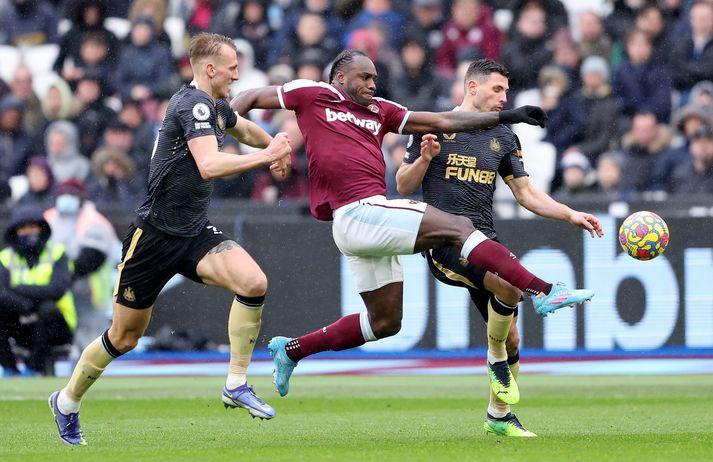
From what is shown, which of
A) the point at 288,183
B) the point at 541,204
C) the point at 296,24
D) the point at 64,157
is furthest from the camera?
the point at 296,24

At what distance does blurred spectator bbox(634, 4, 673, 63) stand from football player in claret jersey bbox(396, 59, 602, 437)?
8221 millimetres

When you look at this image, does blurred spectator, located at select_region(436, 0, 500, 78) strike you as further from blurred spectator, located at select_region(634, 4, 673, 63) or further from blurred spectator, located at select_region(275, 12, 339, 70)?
blurred spectator, located at select_region(634, 4, 673, 63)

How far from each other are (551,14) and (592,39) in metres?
0.70

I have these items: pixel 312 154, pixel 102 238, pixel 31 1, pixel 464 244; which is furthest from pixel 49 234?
pixel 464 244

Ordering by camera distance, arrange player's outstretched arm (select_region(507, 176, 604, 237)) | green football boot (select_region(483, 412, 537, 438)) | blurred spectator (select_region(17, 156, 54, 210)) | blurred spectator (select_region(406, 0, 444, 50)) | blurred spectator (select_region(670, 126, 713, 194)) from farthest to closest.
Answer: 1. blurred spectator (select_region(406, 0, 444, 50))
2. blurred spectator (select_region(17, 156, 54, 210))
3. blurred spectator (select_region(670, 126, 713, 194))
4. green football boot (select_region(483, 412, 537, 438))
5. player's outstretched arm (select_region(507, 176, 604, 237))

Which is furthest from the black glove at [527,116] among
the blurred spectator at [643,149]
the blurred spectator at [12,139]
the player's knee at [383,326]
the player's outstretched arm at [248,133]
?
the blurred spectator at [12,139]

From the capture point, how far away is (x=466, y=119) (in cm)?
848

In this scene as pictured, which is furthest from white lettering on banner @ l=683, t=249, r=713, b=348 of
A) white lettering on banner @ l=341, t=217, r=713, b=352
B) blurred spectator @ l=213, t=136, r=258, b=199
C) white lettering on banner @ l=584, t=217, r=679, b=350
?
blurred spectator @ l=213, t=136, r=258, b=199

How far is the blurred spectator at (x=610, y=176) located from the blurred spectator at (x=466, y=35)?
258 centimetres

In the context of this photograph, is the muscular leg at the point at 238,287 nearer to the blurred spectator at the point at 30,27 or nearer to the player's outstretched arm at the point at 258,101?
the player's outstretched arm at the point at 258,101

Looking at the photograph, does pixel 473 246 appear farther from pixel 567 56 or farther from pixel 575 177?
pixel 567 56

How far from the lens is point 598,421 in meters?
9.78

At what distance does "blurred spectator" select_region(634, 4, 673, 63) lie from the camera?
16922mm

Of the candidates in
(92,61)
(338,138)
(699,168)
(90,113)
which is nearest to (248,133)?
(338,138)
